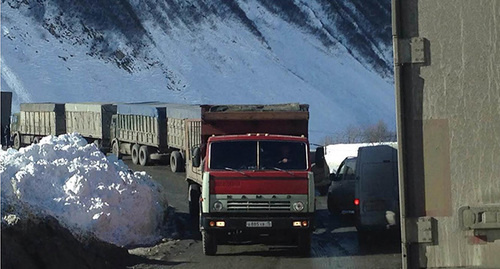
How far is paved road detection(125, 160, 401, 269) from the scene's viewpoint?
1400 centimetres

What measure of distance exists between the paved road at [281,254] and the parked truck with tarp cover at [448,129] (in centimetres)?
876

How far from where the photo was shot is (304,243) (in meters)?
14.8

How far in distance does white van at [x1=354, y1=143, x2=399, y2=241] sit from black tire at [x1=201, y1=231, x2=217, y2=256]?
2932 millimetres

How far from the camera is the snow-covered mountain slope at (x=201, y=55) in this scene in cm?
6575

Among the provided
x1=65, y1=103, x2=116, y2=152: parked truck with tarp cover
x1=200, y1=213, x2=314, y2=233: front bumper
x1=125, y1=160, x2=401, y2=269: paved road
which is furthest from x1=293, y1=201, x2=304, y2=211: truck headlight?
x1=65, y1=103, x2=116, y2=152: parked truck with tarp cover

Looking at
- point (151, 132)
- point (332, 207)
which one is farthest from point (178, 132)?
point (332, 207)

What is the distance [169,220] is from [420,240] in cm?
1395

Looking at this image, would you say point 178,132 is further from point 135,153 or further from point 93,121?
point 93,121

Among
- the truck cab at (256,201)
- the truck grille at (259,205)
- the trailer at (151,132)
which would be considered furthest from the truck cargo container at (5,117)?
the truck grille at (259,205)

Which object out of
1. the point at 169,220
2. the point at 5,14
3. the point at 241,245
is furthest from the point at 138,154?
the point at 5,14

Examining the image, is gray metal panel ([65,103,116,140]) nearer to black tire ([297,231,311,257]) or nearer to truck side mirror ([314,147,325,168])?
truck side mirror ([314,147,325,168])

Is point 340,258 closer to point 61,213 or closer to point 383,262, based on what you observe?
point 383,262

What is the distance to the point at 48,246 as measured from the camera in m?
11.9

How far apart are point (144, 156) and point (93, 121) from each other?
8233 mm
